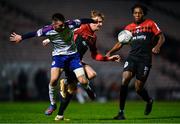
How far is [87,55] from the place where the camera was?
3378 centimetres

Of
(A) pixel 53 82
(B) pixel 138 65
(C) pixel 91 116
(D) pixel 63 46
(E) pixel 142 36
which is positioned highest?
(D) pixel 63 46

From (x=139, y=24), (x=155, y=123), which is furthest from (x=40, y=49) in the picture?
(x=155, y=123)

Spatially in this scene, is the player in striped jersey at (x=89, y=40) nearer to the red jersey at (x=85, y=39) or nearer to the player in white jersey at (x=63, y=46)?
the red jersey at (x=85, y=39)

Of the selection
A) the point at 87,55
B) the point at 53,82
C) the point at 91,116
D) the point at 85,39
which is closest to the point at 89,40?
the point at 85,39

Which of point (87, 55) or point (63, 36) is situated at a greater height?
point (63, 36)

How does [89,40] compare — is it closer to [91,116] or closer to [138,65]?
[138,65]

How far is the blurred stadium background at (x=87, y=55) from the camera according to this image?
99.0 feet

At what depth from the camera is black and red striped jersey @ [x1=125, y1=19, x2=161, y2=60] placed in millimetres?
14148

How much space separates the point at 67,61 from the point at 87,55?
20.7 meters

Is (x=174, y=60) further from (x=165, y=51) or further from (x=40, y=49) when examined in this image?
(x=40, y=49)

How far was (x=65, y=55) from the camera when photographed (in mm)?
13070

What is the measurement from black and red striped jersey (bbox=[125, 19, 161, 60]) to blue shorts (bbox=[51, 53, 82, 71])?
1.66m

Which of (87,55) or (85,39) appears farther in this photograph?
(87,55)

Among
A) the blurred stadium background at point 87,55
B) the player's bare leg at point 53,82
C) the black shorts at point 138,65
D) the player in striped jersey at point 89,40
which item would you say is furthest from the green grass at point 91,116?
the blurred stadium background at point 87,55
